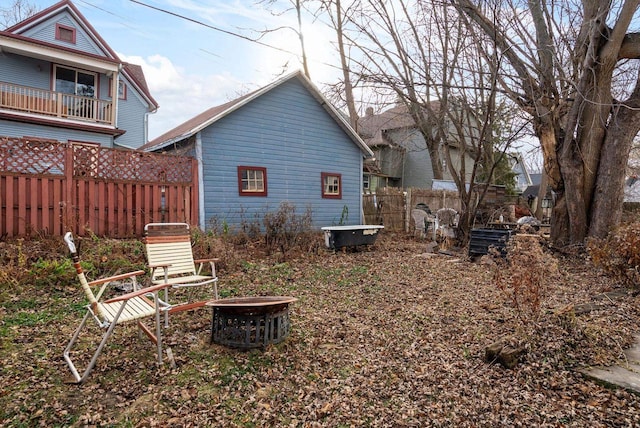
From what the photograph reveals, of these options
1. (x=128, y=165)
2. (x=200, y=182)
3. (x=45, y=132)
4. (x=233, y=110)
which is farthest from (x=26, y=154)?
(x=45, y=132)

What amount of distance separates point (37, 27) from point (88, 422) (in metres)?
16.7

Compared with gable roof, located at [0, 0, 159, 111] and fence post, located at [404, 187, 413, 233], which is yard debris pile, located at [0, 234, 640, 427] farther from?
gable roof, located at [0, 0, 159, 111]

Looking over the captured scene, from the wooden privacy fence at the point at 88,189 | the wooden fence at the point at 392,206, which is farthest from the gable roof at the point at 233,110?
the wooden fence at the point at 392,206

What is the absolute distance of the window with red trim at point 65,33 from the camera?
1419cm

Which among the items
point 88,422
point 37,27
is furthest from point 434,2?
point 37,27

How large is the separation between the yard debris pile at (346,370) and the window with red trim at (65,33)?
13.6 m

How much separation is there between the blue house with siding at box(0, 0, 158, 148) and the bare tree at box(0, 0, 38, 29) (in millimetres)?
6069

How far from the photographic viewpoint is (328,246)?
9.33 m

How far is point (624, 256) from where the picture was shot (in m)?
5.26

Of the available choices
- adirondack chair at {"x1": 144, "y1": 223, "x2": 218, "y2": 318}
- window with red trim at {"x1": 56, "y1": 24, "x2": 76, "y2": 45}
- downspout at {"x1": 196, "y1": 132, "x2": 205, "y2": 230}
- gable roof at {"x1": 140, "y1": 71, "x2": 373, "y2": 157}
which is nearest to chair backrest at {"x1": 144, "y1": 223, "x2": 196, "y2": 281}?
adirondack chair at {"x1": 144, "y1": 223, "x2": 218, "y2": 318}

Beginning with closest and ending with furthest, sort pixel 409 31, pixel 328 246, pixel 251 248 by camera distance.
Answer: pixel 251 248, pixel 328 246, pixel 409 31

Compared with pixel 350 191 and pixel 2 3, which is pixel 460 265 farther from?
pixel 2 3

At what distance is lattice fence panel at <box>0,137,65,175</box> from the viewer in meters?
6.33

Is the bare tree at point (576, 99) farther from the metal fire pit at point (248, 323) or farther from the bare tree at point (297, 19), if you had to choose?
the metal fire pit at point (248, 323)
